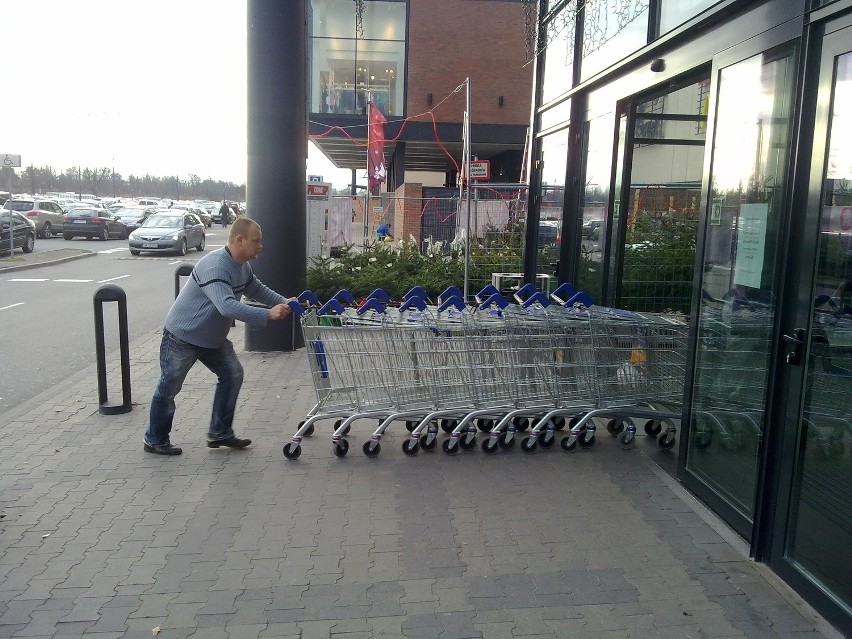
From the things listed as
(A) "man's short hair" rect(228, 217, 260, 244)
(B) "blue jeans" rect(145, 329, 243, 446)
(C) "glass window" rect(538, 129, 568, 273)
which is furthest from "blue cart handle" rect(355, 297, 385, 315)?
(C) "glass window" rect(538, 129, 568, 273)

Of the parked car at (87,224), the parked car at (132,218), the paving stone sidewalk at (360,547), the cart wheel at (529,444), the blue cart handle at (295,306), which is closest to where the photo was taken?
the paving stone sidewalk at (360,547)

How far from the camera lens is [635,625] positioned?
358cm

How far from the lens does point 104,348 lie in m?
7.06

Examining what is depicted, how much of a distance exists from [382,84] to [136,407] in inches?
983

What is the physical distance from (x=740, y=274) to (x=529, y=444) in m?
2.16

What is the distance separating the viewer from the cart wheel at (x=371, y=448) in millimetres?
5848

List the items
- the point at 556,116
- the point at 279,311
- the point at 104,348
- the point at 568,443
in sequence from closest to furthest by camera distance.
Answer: the point at 279,311
the point at 568,443
the point at 104,348
the point at 556,116

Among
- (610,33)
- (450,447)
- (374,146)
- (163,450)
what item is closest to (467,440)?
(450,447)

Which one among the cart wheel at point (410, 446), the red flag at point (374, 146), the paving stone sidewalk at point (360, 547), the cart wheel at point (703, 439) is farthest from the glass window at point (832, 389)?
the red flag at point (374, 146)

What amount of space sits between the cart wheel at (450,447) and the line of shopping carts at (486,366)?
11mm

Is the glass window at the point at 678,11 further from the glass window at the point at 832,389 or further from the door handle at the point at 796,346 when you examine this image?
the door handle at the point at 796,346

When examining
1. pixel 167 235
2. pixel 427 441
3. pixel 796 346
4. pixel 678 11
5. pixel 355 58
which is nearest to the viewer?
pixel 796 346

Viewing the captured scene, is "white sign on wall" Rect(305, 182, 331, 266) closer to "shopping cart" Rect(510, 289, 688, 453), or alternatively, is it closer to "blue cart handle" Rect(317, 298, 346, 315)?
"blue cart handle" Rect(317, 298, 346, 315)

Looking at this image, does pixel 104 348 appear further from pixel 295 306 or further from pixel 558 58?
pixel 558 58
